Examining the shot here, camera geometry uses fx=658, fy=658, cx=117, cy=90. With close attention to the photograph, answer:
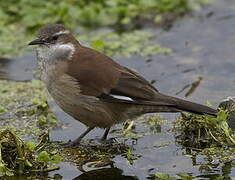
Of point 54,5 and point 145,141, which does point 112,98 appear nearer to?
point 145,141

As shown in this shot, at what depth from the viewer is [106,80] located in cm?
686

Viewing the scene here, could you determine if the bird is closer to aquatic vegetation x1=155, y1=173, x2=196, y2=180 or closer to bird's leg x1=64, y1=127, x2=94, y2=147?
bird's leg x1=64, y1=127, x2=94, y2=147

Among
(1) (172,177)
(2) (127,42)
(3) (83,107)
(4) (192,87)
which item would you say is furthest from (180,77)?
(1) (172,177)

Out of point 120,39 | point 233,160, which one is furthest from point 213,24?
point 233,160

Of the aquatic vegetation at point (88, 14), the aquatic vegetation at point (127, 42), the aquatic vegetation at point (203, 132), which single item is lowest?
the aquatic vegetation at point (203, 132)

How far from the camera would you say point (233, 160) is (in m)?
6.24

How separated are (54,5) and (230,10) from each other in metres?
2.86

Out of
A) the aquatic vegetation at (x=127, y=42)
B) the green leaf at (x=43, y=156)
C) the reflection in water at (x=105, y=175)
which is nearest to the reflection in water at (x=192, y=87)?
the aquatic vegetation at (x=127, y=42)

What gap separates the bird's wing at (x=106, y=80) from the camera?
6.80 meters

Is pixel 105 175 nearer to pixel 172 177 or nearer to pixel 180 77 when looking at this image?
pixel 172 177

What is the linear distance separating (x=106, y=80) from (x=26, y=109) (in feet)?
4.98

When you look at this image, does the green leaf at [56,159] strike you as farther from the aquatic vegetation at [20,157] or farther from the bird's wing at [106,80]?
the bird's wing at [106,80]

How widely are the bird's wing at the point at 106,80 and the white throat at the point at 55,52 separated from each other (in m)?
0.15

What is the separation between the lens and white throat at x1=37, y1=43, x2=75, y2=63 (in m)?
7.04
